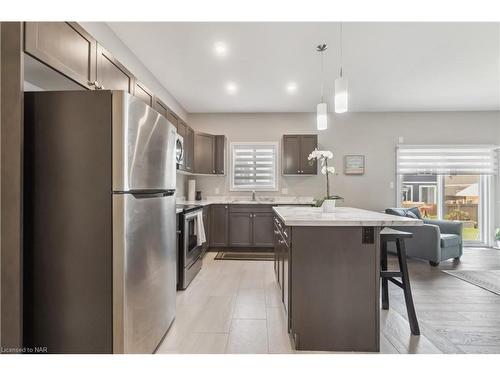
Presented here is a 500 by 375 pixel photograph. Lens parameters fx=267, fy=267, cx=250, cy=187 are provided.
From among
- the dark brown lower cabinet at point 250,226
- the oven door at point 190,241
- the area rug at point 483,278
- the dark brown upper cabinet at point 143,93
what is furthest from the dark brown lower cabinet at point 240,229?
the area rug at point 483,278

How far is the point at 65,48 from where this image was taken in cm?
161

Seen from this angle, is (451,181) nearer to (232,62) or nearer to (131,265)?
(232,62)

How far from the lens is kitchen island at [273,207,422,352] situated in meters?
1.79

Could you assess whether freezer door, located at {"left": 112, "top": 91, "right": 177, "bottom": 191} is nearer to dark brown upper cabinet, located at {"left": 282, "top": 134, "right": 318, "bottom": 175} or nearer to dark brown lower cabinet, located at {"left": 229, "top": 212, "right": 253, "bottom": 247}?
dark brown lower cabinet, located at {"left": 229, "top": 212, "right": 253, "bottom": 247}

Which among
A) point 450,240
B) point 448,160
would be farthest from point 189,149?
point 448,160

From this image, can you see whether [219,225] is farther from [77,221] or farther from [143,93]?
[77,221]

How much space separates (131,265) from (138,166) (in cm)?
57

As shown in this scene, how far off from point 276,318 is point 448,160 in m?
5.14

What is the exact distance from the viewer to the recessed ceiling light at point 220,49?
9.45 ft

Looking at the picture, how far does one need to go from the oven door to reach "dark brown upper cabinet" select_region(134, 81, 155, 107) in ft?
4.38

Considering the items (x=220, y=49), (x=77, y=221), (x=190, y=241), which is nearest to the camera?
(x=77, y=221)

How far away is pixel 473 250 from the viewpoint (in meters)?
5.05

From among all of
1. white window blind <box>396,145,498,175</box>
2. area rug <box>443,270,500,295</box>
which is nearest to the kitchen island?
area rug <box>443,270,500,295</box>

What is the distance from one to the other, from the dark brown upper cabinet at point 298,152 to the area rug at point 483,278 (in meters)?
2.69
